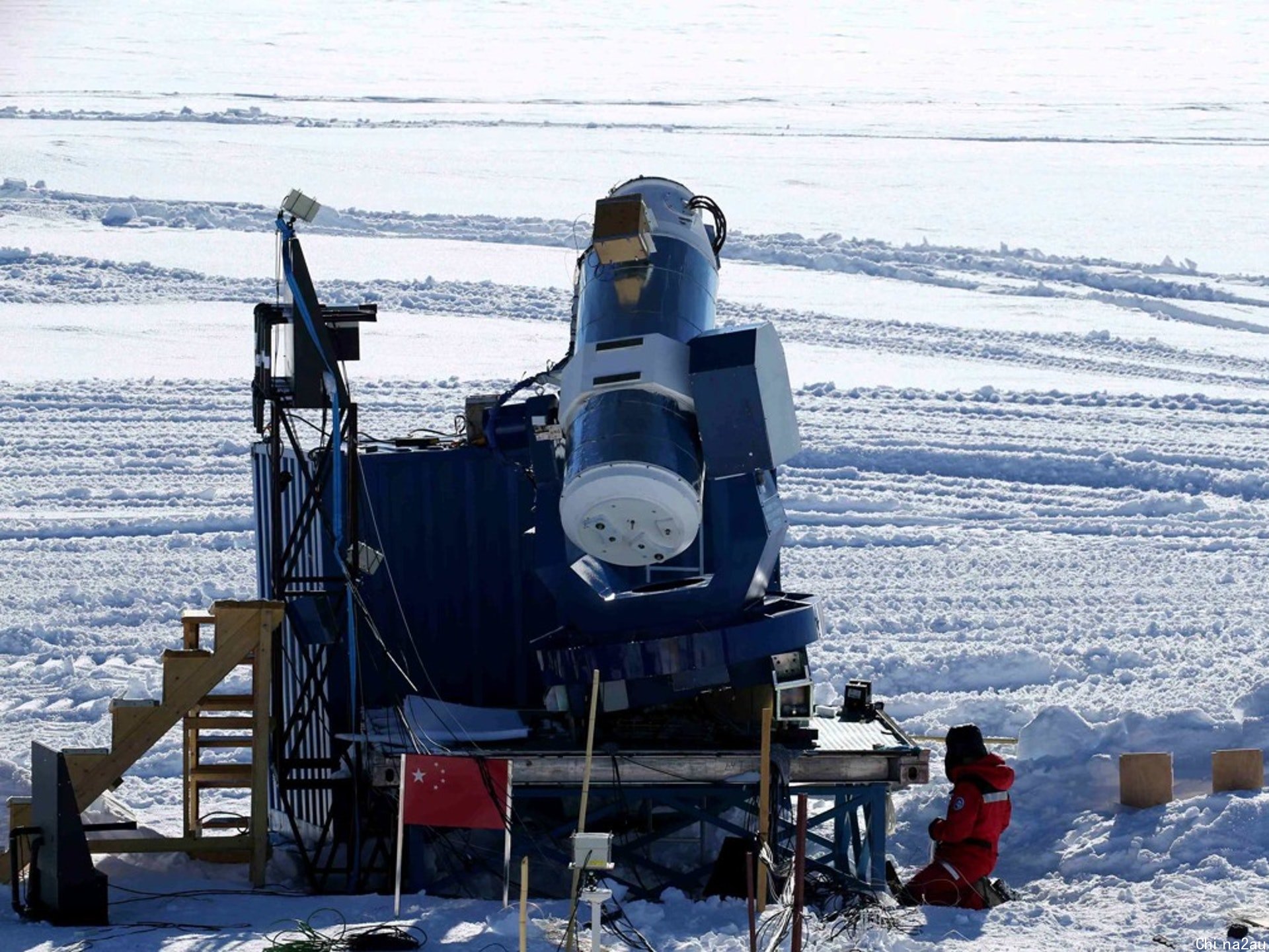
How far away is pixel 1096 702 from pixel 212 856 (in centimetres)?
722

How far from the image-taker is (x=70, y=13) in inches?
3248

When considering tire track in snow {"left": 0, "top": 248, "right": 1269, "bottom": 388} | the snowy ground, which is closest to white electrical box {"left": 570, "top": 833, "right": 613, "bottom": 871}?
the snowy ground

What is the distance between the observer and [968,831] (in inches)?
488

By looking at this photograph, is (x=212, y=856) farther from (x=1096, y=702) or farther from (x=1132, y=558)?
(x=1132, y=558)

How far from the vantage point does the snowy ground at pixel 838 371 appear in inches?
562

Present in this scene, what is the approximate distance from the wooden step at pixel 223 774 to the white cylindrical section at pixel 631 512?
9.67ft

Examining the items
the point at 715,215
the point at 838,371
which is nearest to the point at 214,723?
the point at 715,215

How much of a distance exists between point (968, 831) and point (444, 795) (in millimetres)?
3263

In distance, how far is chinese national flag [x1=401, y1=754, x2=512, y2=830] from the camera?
11.1 m

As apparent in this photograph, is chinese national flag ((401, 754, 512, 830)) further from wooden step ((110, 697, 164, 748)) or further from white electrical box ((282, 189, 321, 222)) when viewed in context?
white electrical box ((282, 189, 321, 222))

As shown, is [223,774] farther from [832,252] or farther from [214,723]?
[832,252]

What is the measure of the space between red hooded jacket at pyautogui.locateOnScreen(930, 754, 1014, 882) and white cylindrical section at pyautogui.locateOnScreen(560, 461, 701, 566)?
240 cm

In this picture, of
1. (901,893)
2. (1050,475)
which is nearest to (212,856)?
(901,893)

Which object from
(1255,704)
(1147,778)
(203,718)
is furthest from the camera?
(1255,704)
